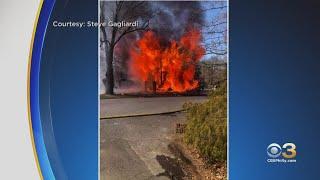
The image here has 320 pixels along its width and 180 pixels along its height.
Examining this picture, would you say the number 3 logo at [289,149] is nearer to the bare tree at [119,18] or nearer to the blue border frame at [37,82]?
the bare tree at [119,18]

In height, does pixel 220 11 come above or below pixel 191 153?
above

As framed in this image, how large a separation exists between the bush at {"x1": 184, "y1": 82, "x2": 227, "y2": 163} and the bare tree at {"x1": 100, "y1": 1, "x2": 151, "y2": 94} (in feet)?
1.17

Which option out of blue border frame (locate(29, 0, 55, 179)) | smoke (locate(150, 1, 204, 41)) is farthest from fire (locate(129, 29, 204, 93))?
blue border frame (locate(29, 0, 55, 179))

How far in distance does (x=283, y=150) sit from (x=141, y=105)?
561 millimetres

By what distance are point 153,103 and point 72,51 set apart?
0.37 m

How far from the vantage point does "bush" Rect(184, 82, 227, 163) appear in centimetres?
129

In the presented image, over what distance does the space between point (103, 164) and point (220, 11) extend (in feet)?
2.41

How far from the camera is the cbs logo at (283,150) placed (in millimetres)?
1270

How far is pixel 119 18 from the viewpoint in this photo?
51.0 inches

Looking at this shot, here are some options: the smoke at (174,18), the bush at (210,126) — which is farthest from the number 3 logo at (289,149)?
the smoke at (174,18)

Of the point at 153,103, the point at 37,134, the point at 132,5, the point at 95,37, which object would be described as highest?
the point at 132,5

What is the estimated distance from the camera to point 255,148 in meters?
1.28

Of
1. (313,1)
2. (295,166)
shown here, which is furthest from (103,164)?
(313,1)

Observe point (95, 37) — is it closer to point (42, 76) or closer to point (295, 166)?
point (42, 76)
